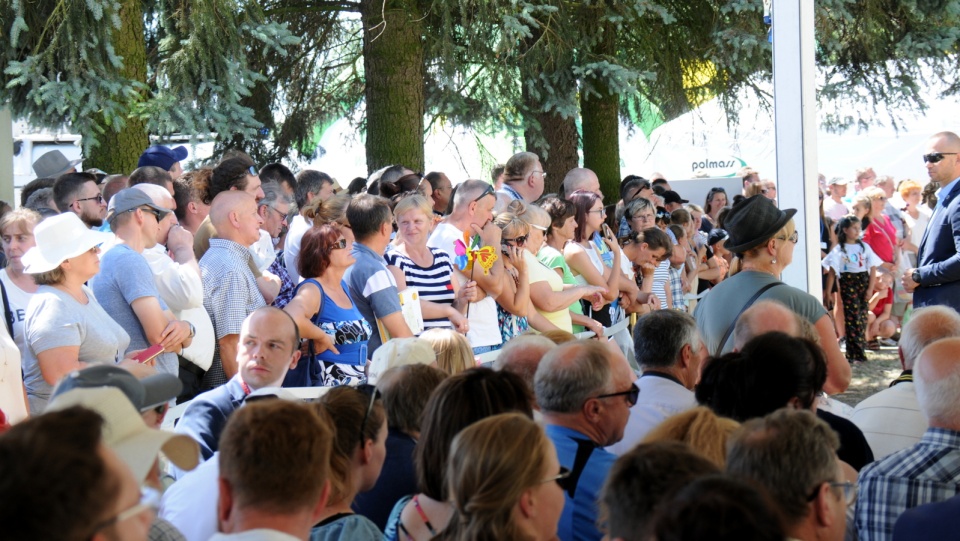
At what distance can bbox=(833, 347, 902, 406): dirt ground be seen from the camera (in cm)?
910

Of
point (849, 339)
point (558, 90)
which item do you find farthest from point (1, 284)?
point (849, 339)

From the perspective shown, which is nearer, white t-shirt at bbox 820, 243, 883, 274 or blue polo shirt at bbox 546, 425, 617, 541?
blue polo shirt at bbox 546, 425, 617, 541

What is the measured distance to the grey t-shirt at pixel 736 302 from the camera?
15.5ft

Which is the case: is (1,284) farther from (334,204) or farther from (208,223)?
(334,204)

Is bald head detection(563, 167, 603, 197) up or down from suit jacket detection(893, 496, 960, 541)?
up

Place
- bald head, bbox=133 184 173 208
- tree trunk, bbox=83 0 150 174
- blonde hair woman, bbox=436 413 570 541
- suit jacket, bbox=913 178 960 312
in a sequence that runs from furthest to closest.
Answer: tree trunk, bbox=83 0 150 174
suit jacket, bbox=913 178 960 312
bald head, bbox=133 184 173 208
blonde hair woman, bbox=436 413 570 541

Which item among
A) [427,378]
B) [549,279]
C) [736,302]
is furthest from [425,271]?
→ [427,378]

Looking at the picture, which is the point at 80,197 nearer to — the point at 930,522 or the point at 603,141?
the point at 930,522

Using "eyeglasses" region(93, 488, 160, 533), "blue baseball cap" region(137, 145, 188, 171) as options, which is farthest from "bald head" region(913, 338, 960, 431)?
"blue baseball cap" region(137, 145, 188, 171)

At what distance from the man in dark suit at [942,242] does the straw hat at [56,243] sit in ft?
15.9

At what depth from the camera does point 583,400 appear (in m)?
3.49

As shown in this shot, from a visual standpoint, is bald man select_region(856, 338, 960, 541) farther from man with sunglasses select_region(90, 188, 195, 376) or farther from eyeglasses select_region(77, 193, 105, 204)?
eyeglasses select_region(77, 193, 105, 204)

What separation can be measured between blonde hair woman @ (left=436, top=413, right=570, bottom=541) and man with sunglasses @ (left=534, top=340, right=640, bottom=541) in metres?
0.75

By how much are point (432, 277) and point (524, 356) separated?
204 centimetres
